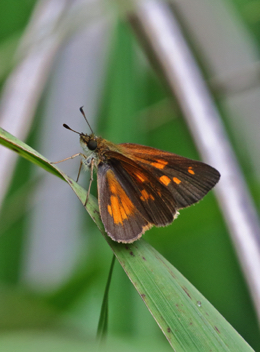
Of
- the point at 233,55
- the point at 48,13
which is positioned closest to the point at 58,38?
the point at 48,13

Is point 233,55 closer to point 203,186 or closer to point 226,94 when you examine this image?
point 226,94

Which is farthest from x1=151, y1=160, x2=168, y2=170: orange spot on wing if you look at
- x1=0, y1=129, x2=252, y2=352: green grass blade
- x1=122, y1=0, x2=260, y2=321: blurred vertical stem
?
x1=0, y1=129, x2=252, y2=352: green grass blade

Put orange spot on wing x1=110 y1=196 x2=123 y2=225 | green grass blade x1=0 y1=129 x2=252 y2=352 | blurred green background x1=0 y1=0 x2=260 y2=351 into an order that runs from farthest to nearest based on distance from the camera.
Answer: blurred green background x1=0 y1=0 x2=260 y2=351
orange spot on wing x1=110 y1=196 x2=123 y2=225
green grass blade x1=0 y1=129 x2=252 y2=352

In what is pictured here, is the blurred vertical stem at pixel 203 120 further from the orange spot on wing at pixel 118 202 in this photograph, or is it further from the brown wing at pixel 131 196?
the orange spot on wing at pixel 118 202

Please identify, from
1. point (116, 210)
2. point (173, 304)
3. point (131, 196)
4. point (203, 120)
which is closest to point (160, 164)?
point (131, 196)

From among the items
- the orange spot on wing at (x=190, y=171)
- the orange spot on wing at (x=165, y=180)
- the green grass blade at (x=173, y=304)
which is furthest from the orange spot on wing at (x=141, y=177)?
the green grass blade at (x=173, y=304)

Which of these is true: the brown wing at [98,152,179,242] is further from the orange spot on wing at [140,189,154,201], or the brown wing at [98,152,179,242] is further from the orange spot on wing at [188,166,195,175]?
the orange spot on wing at [188,166,195,175]
